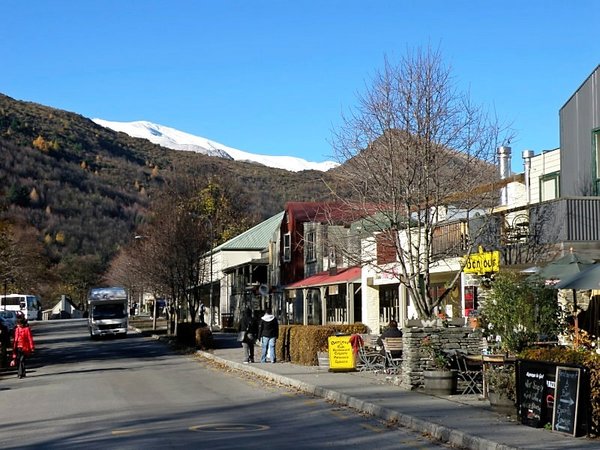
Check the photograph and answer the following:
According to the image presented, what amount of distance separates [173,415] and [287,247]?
120ft

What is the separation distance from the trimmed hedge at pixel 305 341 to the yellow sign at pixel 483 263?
6.51m

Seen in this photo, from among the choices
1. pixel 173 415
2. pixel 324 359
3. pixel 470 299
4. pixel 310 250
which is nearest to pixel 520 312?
pixel 173 415

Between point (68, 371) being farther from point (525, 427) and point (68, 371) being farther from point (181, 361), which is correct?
point (525, 427)

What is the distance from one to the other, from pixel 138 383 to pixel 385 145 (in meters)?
8.83

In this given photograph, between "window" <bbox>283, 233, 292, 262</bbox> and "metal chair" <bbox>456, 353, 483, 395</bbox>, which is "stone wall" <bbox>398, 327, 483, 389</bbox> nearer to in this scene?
"metal chair" <bbox>456, 353, 483, 395</bbox>

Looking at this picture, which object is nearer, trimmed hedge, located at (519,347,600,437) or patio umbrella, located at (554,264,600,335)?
trimmed hedge, located at (519,347,600,437)

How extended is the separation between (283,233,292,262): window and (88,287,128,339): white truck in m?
9.98

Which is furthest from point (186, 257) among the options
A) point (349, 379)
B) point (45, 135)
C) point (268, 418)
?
point (45, 135)

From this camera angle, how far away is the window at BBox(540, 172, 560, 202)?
2766 cm

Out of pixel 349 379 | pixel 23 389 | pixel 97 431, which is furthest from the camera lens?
pixel 23 389

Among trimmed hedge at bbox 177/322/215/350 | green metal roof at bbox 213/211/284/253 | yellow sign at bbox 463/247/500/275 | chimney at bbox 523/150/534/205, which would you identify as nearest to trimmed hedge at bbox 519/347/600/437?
yellow sign at bbox 463/247/500/275

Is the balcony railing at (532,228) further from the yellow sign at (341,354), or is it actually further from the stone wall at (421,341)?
the stone wall at (421,341)

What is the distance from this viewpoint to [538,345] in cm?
1505

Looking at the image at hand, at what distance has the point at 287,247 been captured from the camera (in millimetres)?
52188
